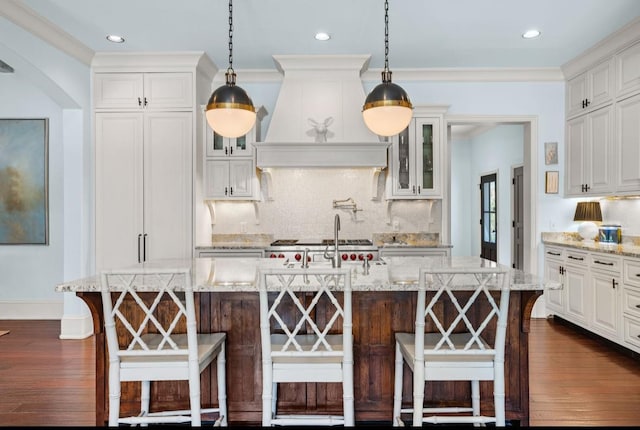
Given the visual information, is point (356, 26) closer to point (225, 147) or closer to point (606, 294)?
point (225, 147)

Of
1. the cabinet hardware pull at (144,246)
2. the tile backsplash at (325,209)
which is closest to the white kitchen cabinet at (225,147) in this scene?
the tile backsplash at (325,209)

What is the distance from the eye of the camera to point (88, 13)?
143 inches

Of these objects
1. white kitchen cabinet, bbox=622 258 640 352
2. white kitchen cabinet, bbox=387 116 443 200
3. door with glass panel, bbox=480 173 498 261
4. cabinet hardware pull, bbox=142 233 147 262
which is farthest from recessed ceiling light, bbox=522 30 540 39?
cabinet hardware pull, bbox=142 233 147 262

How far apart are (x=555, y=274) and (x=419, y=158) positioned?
1963 millimetres

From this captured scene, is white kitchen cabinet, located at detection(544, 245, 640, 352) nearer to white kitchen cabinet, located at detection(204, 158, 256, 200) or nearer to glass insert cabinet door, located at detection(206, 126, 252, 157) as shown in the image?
white kitchen cabinet, located at detection(204, 158, 256, 200)

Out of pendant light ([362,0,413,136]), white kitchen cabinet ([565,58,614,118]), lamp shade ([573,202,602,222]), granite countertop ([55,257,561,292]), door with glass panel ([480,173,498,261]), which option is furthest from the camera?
door with glass panel ([480,173,498,261])

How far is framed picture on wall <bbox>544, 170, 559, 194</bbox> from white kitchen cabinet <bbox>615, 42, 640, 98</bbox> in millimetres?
1158

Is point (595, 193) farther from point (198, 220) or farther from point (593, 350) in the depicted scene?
point (198, 220)

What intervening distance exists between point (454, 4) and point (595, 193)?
2.53 meters

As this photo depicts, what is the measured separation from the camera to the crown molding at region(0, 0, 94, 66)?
135 inches

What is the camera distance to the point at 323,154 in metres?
4.64

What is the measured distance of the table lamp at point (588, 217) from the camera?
185 inches

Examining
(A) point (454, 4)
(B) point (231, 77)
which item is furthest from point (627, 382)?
(B) point (231, 77)

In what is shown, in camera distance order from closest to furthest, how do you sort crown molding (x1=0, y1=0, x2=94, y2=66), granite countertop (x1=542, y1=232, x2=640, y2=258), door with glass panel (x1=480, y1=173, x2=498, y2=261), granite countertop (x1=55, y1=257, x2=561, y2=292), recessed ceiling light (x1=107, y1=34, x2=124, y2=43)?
granite countertop (x1=55, y1=257, x2=561, y2=292) → crown molding (x1=0, y1=0, x2=94, y2=66) → granite countertop (x1=542, y1=232, x2=640, y2=258) → recessed ceiling light (x1=107, y1=34, x2=124, y2=43) → door with glass panel (x1=480, y1=173, x2=498, y2=261)
